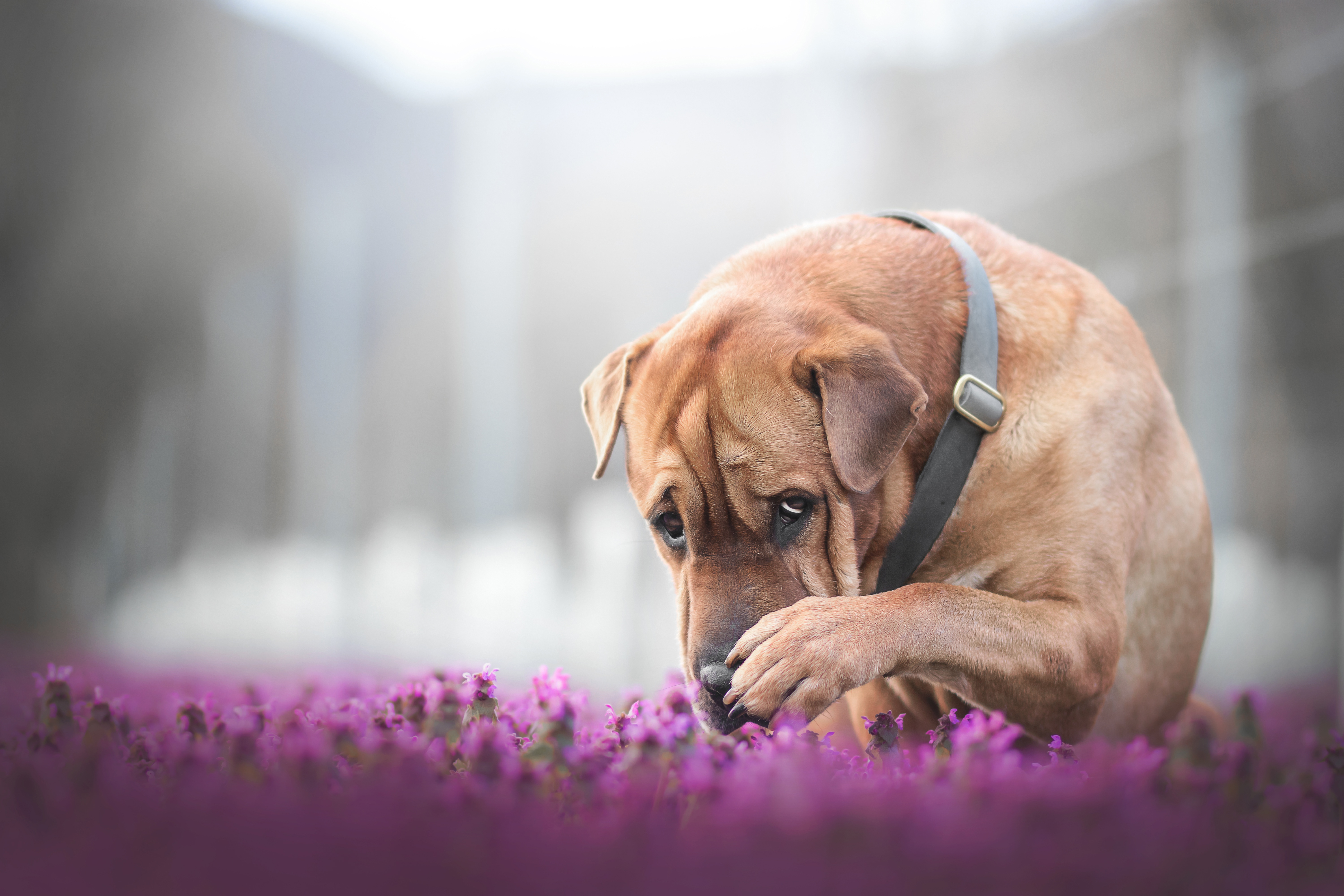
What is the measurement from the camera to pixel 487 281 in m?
10.6

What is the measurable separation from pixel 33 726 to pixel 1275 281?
23.2ft

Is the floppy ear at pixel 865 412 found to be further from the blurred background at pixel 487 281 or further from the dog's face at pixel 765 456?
the blurred background at pixel 487 281

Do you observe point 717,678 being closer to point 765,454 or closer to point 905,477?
point 765,454

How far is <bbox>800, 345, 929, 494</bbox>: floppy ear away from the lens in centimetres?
229

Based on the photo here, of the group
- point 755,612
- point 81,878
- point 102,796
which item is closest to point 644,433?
point 755,612

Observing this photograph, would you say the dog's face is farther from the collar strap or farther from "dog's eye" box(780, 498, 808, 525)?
the collar strap

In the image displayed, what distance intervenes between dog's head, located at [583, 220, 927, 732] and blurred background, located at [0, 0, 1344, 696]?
13.6ft

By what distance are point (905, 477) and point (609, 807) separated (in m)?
1.32

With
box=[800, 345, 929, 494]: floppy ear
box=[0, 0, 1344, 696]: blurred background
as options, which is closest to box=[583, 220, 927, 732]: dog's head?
box=[800, 345, 929, 494]: floppy ear

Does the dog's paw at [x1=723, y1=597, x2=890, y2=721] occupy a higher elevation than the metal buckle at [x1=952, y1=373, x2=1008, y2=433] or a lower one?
lower

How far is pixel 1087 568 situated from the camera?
2406 mm

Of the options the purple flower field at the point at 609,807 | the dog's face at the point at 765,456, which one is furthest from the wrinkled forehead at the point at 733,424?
the purple flower field at the point at 609,807

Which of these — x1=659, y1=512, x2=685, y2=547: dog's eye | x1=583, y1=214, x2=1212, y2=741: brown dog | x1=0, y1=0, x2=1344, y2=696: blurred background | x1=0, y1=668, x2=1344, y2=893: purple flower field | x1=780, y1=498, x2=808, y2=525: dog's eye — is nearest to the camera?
x1=0, y1=668, x2=1344, y2=893: purple flower field

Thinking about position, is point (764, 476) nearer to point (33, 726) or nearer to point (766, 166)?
point (33, 726)
